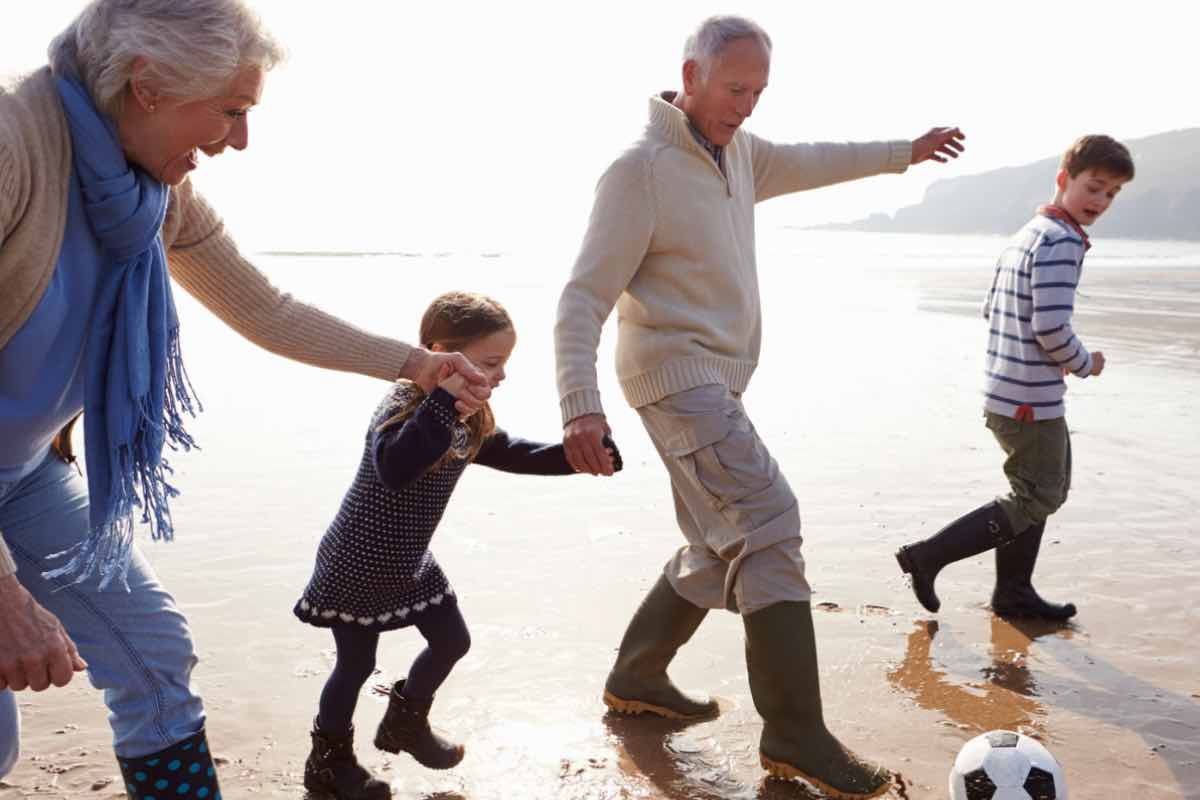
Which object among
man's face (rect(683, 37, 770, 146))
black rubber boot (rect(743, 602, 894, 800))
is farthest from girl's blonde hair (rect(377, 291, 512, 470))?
black rubber boot (rect(743, 602, 894, 800))

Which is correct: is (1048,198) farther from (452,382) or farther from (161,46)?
(161,46)

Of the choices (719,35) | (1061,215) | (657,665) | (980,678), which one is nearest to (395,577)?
(657,665)

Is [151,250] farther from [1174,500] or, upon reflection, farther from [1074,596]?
[1174,500]

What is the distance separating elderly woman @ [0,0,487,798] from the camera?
2.17 metres

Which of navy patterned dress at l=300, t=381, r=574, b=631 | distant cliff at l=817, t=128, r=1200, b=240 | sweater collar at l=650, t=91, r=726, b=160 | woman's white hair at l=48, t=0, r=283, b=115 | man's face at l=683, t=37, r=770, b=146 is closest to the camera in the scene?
woman's white hair at l=48, t=0, r=283, b=115

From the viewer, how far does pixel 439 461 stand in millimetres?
3240

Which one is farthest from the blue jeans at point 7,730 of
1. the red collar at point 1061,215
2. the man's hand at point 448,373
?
the red collar at point 1061,215

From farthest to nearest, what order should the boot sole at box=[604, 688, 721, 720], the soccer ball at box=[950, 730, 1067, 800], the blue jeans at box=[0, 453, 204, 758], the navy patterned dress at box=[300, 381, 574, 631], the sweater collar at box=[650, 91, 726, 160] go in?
the boot sole at box=[604, 688, 721, 720] < the sweater collar at box=[650, 91, 726, 160] < the navy patterned dress at box=[300, 381, 574, 631] < the soccer ball at box=[950, 730, 1067, 800] < the blue jeans at box=[0, 453, 204, 758]

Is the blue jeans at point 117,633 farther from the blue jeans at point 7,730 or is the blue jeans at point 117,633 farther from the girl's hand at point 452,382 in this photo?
the girl's hand at point 452,382

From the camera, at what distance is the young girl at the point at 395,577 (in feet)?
10.8

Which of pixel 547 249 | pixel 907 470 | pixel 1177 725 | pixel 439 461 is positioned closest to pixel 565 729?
pixel 439 461

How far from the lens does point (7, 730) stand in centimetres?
259

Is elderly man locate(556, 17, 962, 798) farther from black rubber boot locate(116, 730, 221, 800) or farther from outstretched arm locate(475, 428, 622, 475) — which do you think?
black rubber boot locate(116, 730, 221, 800)

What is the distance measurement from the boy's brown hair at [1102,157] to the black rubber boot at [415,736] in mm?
3360
